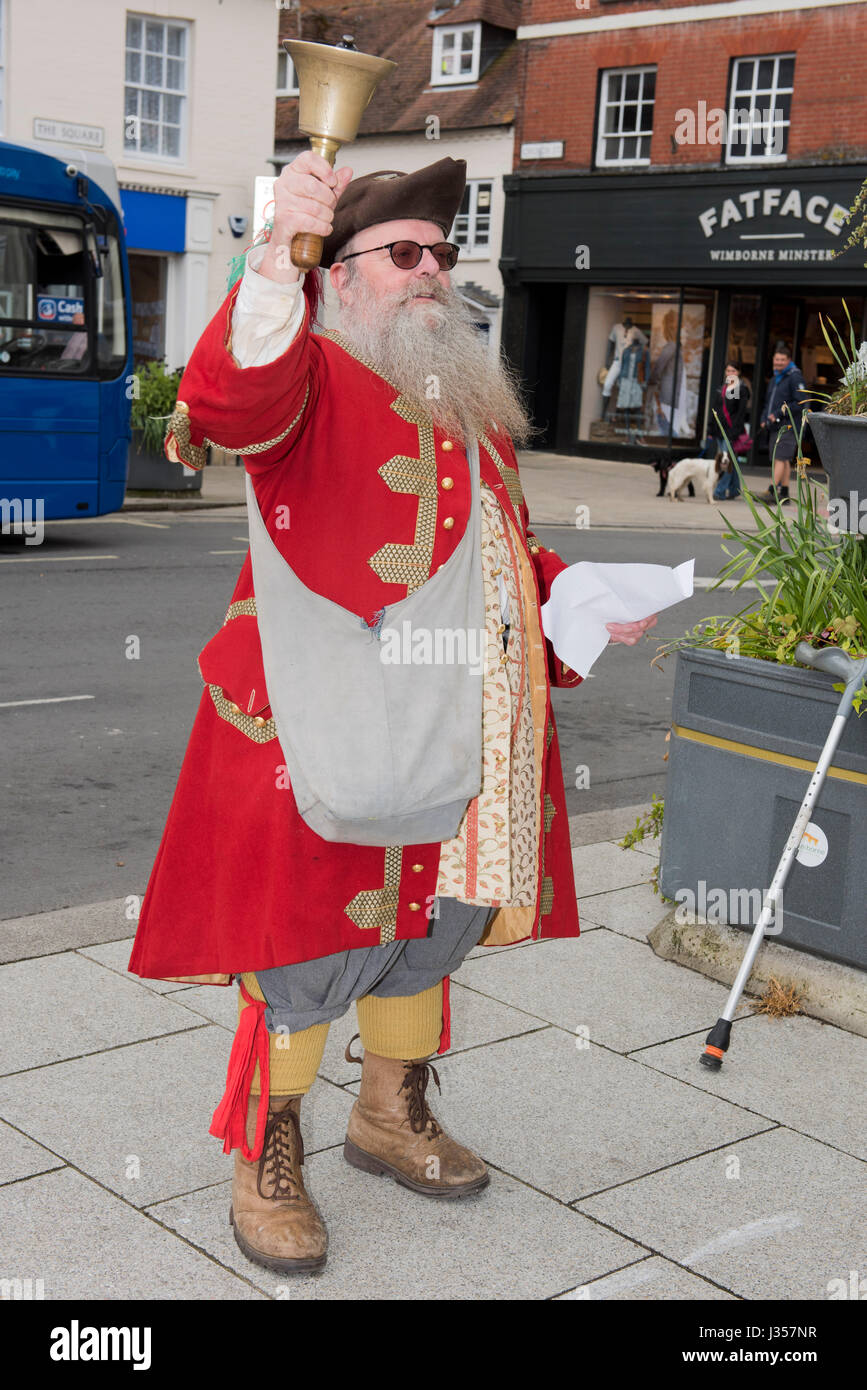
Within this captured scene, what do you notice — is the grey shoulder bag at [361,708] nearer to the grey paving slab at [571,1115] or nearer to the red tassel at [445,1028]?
the red tassel at [445,1028]

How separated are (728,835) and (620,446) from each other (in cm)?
2227

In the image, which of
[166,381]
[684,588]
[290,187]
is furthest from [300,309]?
[166,381]

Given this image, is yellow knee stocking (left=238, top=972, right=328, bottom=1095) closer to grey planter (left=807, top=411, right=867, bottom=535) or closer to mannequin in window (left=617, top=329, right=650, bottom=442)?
grey planter (left=807, top=411, right=867, bottom=535)

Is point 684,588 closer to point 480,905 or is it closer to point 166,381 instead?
point 480,905

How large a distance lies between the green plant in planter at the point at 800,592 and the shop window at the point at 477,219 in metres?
23.9

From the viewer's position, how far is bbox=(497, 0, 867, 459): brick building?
22.6 metres

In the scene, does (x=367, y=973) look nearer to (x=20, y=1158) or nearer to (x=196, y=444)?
(x=20, y=1158)

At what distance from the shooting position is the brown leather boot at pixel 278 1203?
108 inches

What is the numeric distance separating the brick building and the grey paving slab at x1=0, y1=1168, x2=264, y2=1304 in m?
21.4

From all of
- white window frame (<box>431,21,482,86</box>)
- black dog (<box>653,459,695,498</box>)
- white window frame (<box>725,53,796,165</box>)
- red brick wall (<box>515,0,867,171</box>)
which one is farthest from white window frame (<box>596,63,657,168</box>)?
black dog (<box>653,459,695,498</box>)

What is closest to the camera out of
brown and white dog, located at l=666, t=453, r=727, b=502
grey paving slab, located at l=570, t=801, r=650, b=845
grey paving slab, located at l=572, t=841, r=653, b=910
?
grey paving slab, located at l=572, t=841, r=653, b=910

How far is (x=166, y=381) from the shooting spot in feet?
56.5

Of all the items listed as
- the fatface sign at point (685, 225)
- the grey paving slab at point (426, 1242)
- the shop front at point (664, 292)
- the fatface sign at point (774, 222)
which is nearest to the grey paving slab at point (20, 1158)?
the grey paving slab at point (426, 1242)

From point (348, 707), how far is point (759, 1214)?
1.39m
